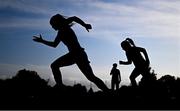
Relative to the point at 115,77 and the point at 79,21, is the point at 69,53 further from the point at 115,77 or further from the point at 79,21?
the point at 115,77

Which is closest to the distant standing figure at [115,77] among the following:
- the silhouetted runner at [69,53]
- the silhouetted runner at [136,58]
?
the silhouetted runner at [136,58]

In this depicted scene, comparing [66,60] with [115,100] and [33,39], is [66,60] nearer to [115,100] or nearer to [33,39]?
[33,39]

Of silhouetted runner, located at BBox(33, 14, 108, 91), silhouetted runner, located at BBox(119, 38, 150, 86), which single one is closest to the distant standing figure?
silhouetted runner, located at BBox(119, 38, 150, 86)

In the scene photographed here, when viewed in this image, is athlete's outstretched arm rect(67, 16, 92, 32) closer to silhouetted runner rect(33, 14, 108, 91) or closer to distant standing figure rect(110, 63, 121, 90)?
silhouetted runner rect(33, 14, 108, 91)

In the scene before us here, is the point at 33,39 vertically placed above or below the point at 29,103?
above

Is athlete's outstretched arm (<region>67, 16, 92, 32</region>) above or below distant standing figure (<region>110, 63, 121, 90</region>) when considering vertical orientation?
below

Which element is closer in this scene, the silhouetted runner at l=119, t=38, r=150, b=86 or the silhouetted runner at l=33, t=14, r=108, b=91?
the silhouetted runner at l=33, t=14, r=108, b=91

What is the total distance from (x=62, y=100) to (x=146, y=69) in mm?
4398

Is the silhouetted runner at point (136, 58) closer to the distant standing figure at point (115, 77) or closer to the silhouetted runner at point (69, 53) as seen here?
the silhouetted runner at point (69, 53)

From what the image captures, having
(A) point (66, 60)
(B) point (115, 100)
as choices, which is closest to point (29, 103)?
(A) point (66, 60)

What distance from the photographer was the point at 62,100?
9836 millimetres

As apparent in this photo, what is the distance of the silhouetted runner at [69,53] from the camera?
31.3ft

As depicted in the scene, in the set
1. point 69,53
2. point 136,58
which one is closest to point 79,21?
point 69,53

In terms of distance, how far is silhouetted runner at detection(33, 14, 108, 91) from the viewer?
375 inches
